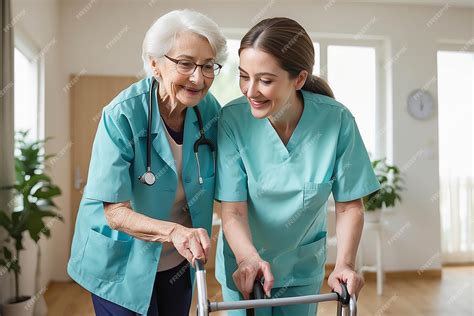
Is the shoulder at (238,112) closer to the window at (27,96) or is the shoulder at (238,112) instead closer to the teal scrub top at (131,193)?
the teal scrub top at (131,193)

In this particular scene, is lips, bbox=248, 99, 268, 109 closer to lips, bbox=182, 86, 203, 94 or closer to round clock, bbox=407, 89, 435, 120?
lips, bbox=182, 86, 203, 94

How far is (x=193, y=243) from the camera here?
1047 mm

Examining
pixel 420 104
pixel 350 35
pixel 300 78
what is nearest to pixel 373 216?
pixel 420 104

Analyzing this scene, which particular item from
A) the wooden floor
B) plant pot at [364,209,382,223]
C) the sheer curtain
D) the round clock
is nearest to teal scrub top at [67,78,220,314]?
the wooden floor

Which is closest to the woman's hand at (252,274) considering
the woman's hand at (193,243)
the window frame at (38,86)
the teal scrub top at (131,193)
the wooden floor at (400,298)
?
the woman's hand at (193,243)

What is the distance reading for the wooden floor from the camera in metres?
3.46

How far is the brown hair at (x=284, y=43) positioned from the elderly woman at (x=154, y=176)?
126 mm

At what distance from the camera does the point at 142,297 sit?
1.31 meters

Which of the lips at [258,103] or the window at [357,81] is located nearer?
the lips at [258,103]

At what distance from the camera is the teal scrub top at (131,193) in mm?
1229

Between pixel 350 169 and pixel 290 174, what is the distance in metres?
0.17

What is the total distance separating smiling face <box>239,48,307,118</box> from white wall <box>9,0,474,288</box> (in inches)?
134

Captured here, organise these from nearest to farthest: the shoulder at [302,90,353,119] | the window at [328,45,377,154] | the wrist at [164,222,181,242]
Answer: the wrist at [164,222,181,242]
the shoulder at [302,90,353,119]
the window at [328,45,377,154]

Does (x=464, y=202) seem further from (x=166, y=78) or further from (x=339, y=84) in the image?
(x=166, y=78)
